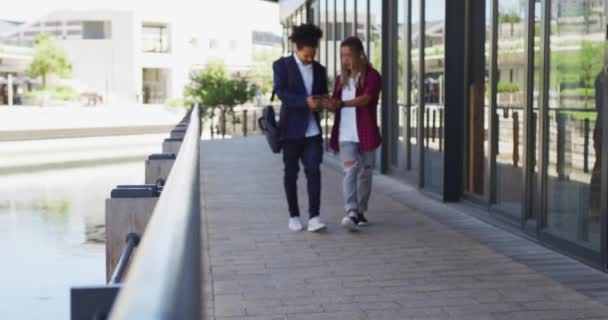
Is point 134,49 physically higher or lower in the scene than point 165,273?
higher

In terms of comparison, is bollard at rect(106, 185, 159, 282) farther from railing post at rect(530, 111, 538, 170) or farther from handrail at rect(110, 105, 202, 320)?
railing post at rect(530, 111, 538, 170)

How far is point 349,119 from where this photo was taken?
7293mm

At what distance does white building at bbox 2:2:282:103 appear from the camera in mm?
77562

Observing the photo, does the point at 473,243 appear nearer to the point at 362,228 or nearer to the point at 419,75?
the point at 362,228

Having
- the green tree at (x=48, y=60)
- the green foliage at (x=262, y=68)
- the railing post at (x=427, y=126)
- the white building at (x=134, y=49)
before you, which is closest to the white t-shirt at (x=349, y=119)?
the railing post at (x=427, y=126)

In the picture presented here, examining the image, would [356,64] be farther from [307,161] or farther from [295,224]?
[295,224]

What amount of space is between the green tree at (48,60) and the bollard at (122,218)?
71165mm

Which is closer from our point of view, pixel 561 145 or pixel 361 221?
pixel 561 145

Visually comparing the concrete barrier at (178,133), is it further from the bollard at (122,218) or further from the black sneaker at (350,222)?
the bollard at (122,218)

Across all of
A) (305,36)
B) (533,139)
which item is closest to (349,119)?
(305,36)

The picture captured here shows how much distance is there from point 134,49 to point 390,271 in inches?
2918

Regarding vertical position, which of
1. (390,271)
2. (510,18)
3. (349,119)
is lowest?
(390,271)

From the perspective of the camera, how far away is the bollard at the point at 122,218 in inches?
148

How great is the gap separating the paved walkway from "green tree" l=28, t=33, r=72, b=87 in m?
66.6
